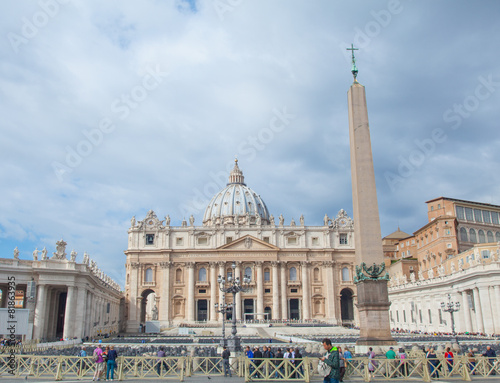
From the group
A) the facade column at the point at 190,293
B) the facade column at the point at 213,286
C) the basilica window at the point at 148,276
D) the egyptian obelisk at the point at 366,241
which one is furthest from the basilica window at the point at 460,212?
the basilica window at the point at 148,276

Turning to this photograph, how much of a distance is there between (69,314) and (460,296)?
35.9 meters

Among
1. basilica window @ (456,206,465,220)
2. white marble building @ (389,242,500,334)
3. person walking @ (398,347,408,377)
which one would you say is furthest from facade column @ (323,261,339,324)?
person walking @ (398,347,408,377)

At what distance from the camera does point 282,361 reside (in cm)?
1584

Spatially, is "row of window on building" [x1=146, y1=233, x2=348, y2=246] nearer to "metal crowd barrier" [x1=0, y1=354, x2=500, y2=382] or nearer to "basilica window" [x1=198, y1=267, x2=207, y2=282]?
"basilica window" [x1=198, y1=267, x2=207, y2=282]

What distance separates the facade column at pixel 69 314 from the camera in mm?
40219

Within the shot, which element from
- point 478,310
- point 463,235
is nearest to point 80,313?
point 478,310

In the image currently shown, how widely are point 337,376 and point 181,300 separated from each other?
69.6 m

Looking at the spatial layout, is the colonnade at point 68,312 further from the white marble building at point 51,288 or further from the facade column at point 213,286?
the facade column at point 213,286

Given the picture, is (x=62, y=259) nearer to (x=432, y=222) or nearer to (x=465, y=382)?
(x=465, y=382)

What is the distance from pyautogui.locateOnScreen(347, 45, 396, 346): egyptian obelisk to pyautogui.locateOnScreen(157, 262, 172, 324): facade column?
5978cm

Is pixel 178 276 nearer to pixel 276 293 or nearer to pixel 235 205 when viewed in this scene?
pixel 276 293

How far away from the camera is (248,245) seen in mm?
78188

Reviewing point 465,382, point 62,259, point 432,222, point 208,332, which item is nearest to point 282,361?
point 465,382

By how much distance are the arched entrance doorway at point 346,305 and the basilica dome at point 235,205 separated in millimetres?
29936
